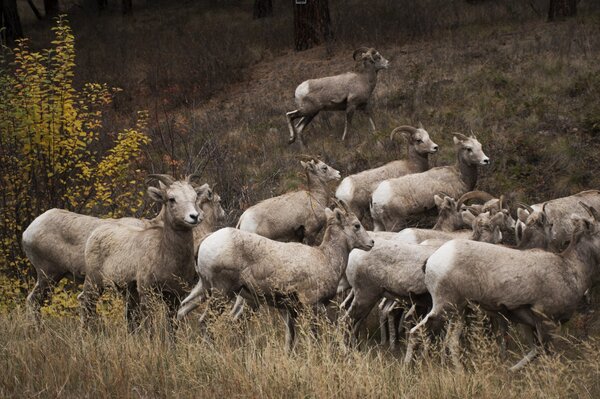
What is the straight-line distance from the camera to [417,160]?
46.1 feet

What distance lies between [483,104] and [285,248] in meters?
7.94

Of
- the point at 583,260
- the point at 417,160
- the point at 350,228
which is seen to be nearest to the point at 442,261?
the point at 350,228

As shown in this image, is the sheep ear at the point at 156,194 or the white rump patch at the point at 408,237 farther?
the white rump patch at the point at 408,237

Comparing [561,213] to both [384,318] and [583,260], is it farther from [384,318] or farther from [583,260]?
[384,318]

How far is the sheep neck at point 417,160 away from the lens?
1394cm

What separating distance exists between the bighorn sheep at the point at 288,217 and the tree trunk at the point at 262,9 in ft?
51.7

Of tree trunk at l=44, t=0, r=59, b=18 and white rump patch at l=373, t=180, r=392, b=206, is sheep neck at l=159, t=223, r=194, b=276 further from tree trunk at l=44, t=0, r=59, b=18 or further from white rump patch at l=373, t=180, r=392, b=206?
tree trunk at l=44, t=0, r=59, b=18

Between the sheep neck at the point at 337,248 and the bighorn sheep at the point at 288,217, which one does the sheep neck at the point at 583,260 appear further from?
the bighorn sheep at the point at 288,217

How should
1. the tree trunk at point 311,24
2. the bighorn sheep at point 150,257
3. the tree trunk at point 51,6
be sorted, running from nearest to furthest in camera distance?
the bighorn sheep at point 150,257 < the tree trunk at point 311,24 < the tree trunk at point 51,6

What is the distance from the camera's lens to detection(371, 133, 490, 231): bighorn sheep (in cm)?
1273

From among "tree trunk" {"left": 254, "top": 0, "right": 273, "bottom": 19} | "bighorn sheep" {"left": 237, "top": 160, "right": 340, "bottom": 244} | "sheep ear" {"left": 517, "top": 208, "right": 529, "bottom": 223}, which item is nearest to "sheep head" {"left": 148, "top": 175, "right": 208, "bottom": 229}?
"bighorn sheep" {"left": 237, "top": 160, "right": 340, "bottom": 244}

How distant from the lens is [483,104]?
16.5 m

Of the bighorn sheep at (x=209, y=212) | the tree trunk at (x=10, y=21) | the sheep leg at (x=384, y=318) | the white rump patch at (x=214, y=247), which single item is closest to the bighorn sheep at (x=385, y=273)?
the sheep leg at (x=384, y=318)

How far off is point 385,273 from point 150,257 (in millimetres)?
2471
